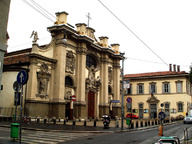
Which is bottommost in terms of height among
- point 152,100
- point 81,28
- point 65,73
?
point 152,100

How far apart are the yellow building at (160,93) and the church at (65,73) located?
40.2 ft

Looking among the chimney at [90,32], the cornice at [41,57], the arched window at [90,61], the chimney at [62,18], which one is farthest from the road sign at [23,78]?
the chimney at [90,32]

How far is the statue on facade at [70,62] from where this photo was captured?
3353 centimetres

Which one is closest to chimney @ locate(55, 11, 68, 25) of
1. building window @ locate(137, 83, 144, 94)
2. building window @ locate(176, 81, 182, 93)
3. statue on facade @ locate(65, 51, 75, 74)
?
statue on facade @ locate(65, 51, 75, 74)

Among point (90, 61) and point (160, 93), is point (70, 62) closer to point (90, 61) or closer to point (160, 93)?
point (90, 61)

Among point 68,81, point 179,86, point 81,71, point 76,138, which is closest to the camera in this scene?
point 76,138

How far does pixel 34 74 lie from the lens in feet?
93.0

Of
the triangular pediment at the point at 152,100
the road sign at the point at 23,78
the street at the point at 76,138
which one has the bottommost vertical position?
the street at the point at 76,138

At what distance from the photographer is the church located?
2883cm

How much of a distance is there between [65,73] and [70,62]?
2.04m

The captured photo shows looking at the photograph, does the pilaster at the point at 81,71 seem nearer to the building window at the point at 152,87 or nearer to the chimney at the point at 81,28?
the chimney at the point at 81,28

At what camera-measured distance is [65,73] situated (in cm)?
3312

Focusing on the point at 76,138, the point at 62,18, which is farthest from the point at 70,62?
the point at 76,138

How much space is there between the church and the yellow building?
1224 centimetres
